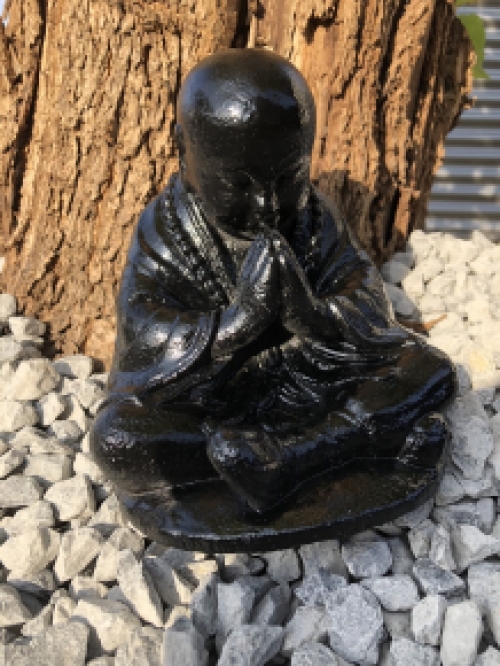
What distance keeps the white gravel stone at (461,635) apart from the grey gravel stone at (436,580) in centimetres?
8

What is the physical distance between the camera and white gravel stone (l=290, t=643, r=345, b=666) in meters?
1.38

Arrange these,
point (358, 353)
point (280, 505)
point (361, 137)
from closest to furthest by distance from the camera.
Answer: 1. point (280, 505)
2. point (358, 353)
3. point (361, 137)

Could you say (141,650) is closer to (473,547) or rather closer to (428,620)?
(428,620)

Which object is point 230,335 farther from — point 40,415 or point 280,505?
point 40,415

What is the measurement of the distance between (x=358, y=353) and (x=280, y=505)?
43 centimetres

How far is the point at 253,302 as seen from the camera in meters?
1.60

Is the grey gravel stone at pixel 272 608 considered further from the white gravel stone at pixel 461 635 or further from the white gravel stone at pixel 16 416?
the white gravel stone at pixel 16 416

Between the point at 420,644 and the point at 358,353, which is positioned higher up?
the point at 358,353

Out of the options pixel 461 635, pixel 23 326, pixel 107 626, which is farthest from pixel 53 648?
pixel 23 326

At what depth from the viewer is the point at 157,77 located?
2250 mm

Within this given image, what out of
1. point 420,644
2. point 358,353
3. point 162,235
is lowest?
point 420,644

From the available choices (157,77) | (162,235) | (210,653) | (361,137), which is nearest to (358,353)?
(162,235)

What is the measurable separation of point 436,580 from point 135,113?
1.66 metres

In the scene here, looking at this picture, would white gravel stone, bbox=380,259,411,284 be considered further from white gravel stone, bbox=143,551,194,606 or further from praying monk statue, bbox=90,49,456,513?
white gravel stone, bbox=143,551,194,606
